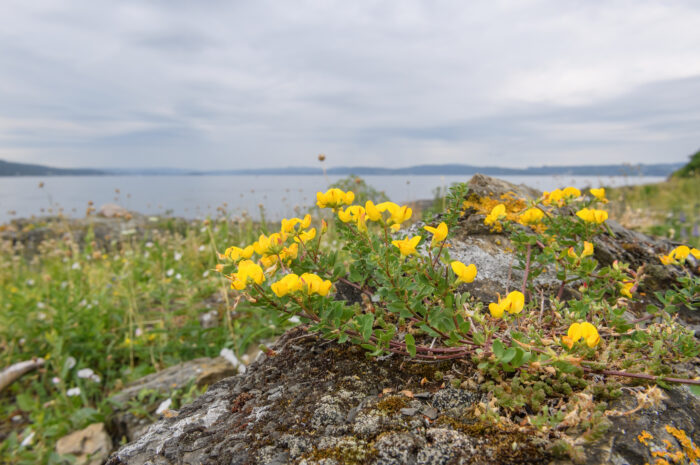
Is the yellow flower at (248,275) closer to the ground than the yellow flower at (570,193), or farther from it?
closer to the ground

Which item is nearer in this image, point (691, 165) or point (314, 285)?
point (314, 285)

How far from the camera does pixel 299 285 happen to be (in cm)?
138

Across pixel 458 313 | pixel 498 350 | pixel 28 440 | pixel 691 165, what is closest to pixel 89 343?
pixel 28 440

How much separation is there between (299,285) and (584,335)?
2.97 ft

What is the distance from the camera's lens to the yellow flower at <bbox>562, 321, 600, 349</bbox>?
120 cm

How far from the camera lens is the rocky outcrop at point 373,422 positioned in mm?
1126

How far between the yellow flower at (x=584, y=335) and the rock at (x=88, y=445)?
2.94 meters

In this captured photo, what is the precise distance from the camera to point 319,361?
171 cm

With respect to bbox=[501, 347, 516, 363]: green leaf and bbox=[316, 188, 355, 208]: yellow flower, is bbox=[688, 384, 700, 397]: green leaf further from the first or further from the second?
bbox=[316, 188, 355, 208]: yellow flower

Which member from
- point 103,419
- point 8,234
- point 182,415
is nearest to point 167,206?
point 8,234

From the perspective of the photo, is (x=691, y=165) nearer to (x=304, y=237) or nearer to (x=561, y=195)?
(x=561, y=195)

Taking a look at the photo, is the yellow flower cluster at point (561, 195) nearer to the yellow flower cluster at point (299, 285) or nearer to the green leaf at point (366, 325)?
the green leaf at point (366, 325)

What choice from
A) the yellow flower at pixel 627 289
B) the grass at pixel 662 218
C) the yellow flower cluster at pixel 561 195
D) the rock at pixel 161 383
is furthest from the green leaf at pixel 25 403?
the grass at pixel 662 218

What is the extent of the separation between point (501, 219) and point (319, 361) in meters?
1.21
